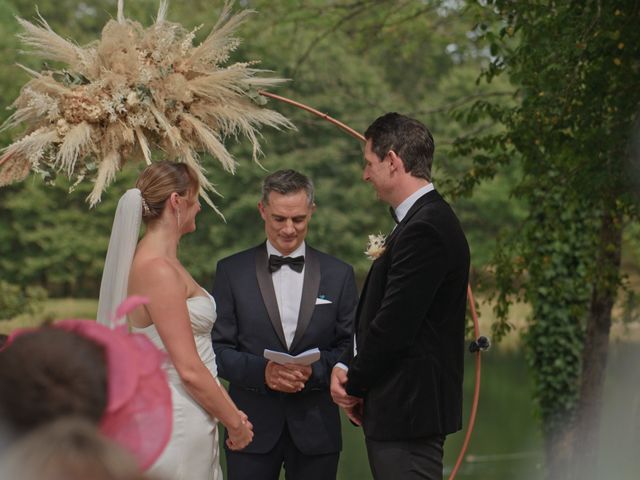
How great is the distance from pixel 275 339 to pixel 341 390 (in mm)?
594

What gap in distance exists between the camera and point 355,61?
23.3 m

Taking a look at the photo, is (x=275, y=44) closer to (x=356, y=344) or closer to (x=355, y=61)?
(x=355, y=61)

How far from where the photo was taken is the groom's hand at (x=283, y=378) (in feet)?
12.8

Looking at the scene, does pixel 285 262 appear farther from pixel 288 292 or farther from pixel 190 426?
pixel 190 426

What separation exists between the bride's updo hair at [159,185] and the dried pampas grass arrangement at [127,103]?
31 centimetres

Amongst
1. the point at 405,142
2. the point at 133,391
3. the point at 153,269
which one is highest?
the point at 405,142

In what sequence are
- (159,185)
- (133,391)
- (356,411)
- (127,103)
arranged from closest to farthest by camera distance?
(133,391) → (159,185) → (356,411) → (127,103)

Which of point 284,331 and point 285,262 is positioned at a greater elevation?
point 285,262

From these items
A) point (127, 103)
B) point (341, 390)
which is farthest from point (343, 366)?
point (127, 103)

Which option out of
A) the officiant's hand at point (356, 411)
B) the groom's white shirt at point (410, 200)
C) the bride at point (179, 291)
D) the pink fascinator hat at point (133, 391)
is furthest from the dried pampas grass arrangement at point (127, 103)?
the pink fascinator hat at point (133, 391)

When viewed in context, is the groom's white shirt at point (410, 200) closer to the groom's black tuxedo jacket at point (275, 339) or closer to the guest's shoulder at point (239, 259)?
the groom's black tuxedo jacket at point (275, 339)

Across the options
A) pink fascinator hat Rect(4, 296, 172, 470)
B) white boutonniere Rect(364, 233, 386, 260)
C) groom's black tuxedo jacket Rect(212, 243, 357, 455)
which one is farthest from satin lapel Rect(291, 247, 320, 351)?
pink fascinator hat Rect(4, 296, 172, 470)

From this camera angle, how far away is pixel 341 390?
3.55 meters

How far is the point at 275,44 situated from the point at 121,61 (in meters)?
17.1
